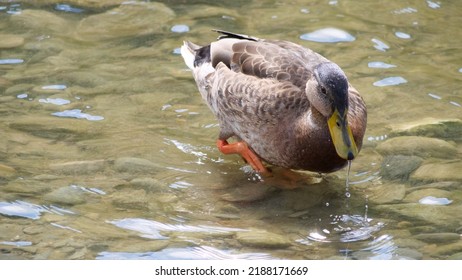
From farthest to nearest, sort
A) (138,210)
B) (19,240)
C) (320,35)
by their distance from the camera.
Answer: (320,35), (138,210), (19,240)

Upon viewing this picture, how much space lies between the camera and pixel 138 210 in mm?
5695

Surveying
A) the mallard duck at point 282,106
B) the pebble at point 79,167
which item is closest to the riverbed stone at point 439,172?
the mallard duck at point 282,106

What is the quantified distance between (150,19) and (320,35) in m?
1.65

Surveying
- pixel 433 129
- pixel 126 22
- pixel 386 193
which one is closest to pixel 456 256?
pixel 386 193

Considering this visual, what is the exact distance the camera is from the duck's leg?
645cm

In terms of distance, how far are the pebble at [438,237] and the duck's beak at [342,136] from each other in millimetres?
621

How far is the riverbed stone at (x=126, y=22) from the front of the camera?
8.63 metres

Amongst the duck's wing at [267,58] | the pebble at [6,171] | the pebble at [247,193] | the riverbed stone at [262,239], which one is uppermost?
the duck's wing at [267,58]

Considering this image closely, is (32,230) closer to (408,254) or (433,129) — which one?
(408,254)

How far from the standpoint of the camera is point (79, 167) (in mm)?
6223

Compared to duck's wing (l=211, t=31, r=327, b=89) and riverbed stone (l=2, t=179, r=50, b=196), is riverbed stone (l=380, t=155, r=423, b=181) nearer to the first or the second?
duck's wing (l=211, t=31, r=327, b=89)

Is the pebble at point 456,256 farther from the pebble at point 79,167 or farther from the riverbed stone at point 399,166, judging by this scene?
the pebble at point 79,167

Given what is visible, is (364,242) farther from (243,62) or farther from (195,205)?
(243,62)

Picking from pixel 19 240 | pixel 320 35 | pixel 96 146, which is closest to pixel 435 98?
pixel 320 35
